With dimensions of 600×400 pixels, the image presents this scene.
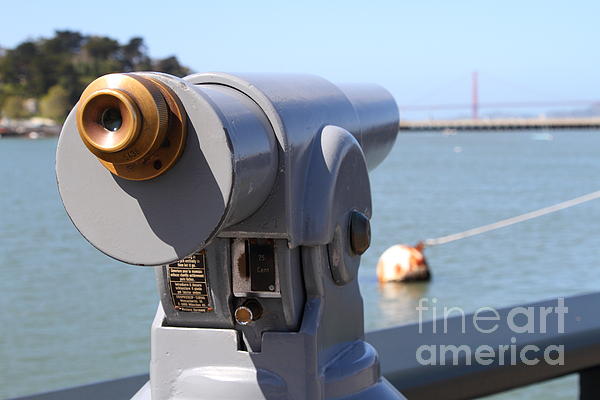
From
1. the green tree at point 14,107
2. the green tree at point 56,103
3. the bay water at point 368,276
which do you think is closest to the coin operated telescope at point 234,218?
the bay water at point 368,276

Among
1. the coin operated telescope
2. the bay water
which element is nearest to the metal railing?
the coin operated telescope

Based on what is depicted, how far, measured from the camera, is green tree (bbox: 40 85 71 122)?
6200cm

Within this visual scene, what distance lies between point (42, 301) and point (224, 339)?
504 inches

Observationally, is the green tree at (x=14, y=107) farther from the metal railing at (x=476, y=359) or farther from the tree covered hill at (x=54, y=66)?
the metal railing at (x=476, y=359)

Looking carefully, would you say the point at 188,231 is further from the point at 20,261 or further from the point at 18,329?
the point at 20,261

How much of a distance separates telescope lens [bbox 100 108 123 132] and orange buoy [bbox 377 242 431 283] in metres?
11.3

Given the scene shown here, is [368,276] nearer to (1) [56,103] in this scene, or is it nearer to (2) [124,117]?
(2) [124,117]

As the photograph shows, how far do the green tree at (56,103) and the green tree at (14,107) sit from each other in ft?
14.8

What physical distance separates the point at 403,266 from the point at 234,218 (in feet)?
37.4

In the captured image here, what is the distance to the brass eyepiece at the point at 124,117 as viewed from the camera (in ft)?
2.68

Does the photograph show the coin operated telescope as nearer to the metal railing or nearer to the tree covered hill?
the metal railing

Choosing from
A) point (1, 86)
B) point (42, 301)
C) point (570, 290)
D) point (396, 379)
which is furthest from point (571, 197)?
point (1, 86)

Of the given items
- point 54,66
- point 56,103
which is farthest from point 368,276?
point 54,66

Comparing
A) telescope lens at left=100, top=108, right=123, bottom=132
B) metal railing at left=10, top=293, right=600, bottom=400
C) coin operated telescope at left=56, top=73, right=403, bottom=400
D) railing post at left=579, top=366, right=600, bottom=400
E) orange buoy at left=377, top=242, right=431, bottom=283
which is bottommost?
A: orange buoy at left=377, top=242, right=431, bottom=283
